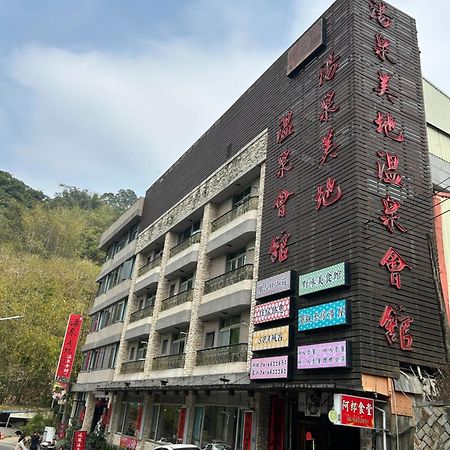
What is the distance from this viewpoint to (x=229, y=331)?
2206 centimetres

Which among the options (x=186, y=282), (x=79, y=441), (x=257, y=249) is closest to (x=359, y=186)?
(x=257, y=249)

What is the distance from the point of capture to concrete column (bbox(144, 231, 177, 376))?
27.2 metres

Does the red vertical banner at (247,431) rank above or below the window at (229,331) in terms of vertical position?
below

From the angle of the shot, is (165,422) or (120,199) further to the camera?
(120,199)

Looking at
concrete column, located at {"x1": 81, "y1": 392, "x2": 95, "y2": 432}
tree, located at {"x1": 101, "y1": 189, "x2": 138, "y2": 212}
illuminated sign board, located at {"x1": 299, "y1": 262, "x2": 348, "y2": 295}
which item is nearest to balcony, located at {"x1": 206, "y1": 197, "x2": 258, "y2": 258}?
illuminated sign board, located at {"x1": 299, "y1": 262, "x2": 348, "y2": 295}

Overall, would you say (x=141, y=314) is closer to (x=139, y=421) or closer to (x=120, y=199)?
(x=139, y=421)

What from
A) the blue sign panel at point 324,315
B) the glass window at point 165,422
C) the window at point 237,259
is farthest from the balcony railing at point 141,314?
the blue sign panel at point 324,315

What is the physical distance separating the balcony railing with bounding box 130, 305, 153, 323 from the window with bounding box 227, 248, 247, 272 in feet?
25.5

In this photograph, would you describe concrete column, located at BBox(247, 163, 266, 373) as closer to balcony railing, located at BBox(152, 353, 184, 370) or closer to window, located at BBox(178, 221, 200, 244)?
balcony railing, located at BBox(152, 353, 184, 370)

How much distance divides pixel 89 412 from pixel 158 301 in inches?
476

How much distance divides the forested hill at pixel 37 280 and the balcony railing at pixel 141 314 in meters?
13.9

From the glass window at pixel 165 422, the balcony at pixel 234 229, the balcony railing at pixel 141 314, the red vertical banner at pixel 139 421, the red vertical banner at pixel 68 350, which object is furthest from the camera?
the red vertical banner at pixel 68 350

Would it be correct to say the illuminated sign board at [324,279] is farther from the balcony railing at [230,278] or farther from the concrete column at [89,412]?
the concrete column at [89,412]

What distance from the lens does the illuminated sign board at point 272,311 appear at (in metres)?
16.7
